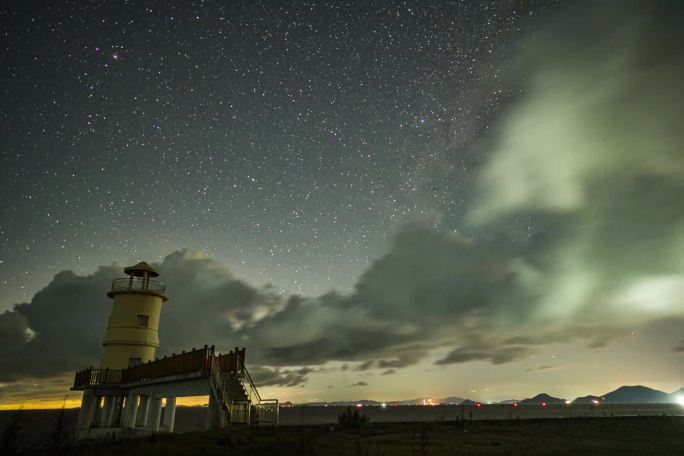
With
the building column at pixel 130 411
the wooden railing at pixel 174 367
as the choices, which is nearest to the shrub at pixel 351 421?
the wooden railing at pixel 174 367

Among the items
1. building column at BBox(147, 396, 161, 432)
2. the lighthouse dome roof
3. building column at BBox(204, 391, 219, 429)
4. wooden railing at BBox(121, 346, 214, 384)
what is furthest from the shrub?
the lighthouse dome roof

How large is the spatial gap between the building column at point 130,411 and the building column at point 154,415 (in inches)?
113

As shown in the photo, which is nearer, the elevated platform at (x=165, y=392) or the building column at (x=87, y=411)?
the elevated platform at (x=165, y=392)

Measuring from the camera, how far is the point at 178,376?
2175 cm

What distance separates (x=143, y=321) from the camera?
31.3 metres

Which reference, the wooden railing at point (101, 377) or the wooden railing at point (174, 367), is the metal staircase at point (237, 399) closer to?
the wooden railing at point (174, 367)

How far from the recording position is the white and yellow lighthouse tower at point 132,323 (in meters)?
30.7

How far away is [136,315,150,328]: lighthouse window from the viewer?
31120mm

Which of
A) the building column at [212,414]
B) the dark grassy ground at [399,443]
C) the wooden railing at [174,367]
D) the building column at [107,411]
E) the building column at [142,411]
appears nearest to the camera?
the dark grassy ground at [399,443]

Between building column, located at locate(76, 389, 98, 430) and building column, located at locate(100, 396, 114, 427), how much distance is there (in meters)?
0.76

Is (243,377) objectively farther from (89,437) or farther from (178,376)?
(89,437)

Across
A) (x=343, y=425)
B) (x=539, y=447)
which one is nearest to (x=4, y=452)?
(x=343, y=425)

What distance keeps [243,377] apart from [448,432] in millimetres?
9150

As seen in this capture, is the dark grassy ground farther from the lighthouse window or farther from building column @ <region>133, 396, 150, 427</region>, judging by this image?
building column @ <region>133, 396, 150, 427</region>
